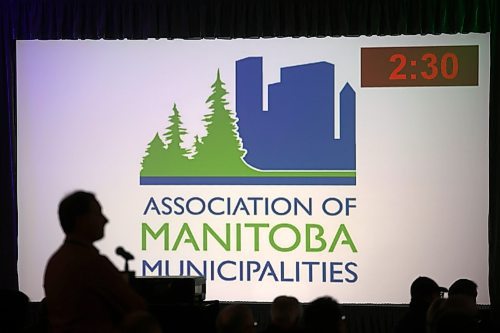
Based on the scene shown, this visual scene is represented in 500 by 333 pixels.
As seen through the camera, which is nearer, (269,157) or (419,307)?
(419,307)

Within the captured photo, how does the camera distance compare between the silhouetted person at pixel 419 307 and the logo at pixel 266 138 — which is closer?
the silhouetted person at pixel 419 307

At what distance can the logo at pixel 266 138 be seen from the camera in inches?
259

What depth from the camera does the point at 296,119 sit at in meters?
6.62

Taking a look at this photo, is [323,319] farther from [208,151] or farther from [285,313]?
[208,151]

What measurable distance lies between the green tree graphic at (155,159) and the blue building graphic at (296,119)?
2.06 feet

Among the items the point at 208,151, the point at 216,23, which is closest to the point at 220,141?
the point at 208,151

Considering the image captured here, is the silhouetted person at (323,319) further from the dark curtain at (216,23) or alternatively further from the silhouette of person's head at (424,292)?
the dark curtain at (216,23)

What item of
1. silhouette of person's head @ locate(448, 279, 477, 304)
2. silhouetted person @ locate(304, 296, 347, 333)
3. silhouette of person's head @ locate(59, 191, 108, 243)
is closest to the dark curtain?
silhouette of person's head @ locate(448, 279, 477, 304)

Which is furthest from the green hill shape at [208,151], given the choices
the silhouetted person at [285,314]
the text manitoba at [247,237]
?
the silhouetted person at [285,314]

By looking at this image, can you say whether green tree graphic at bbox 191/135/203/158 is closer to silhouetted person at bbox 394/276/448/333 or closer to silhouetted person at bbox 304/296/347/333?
silhouetted person at bbox 394/276/448/333

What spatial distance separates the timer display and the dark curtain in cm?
14

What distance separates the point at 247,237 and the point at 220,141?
2.48 feet

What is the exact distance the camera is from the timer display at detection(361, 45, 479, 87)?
6.48m

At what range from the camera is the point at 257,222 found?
21.8 feet
